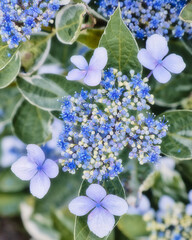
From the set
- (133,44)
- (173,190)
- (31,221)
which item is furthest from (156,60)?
(31,221)

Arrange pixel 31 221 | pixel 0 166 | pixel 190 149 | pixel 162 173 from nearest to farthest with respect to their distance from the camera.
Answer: pixel 190 149
pixel 162 173
pixel 31 221
pixel 0 166

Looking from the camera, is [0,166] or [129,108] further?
[0,166]

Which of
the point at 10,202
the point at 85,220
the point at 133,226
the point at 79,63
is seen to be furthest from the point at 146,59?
the point at 10,202

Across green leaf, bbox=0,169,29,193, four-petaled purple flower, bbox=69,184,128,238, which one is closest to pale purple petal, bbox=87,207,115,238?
four-petaled purple flower, bbox=69,184,128,238

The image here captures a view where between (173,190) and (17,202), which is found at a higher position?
(173,190)

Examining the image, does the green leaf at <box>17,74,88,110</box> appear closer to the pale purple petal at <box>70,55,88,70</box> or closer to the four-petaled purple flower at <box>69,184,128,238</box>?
the pale purple petal at <box>70,55,88,70</box>

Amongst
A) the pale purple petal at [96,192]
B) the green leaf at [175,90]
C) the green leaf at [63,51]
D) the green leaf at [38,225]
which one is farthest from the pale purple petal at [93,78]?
the green leaf at [38,225]

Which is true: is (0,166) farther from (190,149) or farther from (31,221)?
(190,149)
